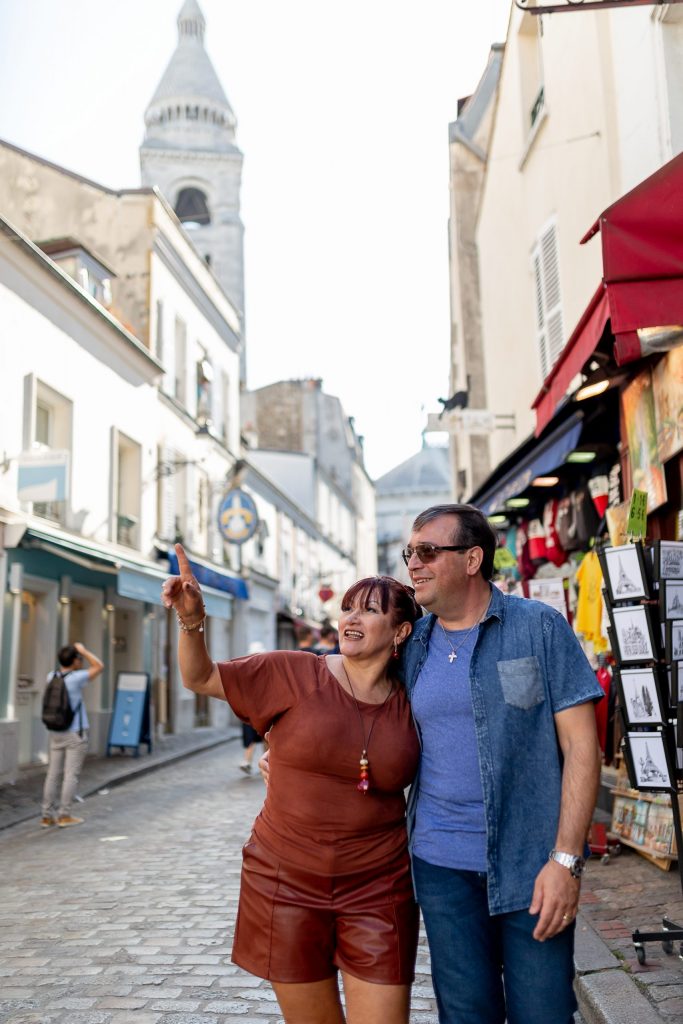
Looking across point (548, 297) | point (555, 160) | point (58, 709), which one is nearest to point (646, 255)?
point (58, 709)

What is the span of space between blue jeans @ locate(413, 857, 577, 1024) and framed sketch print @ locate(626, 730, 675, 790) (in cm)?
268

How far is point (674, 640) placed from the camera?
5.04m

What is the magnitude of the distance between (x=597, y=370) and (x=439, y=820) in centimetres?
493

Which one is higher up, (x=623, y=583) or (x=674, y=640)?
(x=623, y=583)

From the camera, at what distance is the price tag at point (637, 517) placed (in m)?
5.34

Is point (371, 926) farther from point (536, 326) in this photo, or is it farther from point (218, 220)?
point (218, 220)

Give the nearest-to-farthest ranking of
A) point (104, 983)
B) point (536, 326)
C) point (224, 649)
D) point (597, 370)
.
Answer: point (104, 983) → point (597, 370) → point (536, 326) → point (224, 649)

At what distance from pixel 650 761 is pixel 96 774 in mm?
10138

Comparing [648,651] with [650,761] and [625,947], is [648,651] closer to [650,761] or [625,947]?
[650,761]

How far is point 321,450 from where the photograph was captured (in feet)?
168

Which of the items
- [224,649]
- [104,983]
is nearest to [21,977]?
[104,983]

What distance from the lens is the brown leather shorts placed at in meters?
2.75

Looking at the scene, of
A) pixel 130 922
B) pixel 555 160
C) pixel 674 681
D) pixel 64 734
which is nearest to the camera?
pixel 674 681

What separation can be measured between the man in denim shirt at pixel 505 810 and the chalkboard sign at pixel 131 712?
1393 centimetres
